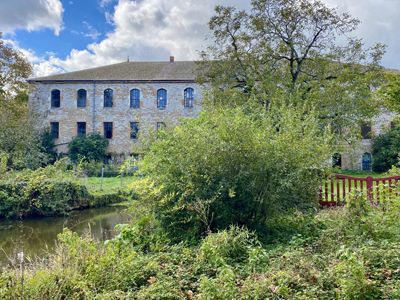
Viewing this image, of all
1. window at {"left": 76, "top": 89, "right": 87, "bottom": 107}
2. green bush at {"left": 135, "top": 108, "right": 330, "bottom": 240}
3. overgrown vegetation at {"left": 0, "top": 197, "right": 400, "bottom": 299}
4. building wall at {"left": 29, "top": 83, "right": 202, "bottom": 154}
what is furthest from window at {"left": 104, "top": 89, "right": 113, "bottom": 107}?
overgrown vegetation at {"left": 0, "top": 197, "right": 400, "bottom": 299}

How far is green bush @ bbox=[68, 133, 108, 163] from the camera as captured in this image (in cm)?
3119

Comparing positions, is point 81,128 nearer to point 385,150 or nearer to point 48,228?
point 48,228

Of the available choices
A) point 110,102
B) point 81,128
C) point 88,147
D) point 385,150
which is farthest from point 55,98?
point 385,150

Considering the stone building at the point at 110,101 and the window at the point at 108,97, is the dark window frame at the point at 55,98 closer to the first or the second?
the stone building at the point at 110,101

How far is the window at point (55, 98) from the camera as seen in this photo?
111 ft

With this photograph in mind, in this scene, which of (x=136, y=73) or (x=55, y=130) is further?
(x=136, y=73)

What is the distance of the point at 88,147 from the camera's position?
3138 cm

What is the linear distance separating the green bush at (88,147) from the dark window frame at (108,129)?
1.08 m

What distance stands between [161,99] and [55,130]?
32.9 ft

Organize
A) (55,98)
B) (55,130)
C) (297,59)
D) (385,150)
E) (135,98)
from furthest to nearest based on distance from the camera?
1. (55,98)
2. (55,130)
3. (135,98)
4. (385,150)
5. (297,59)

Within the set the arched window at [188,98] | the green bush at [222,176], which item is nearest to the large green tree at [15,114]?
the arched window at [188,98]

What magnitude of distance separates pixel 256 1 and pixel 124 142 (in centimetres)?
1883

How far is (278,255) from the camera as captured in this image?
5.46m

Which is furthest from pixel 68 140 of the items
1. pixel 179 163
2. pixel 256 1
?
pixel 179 163
